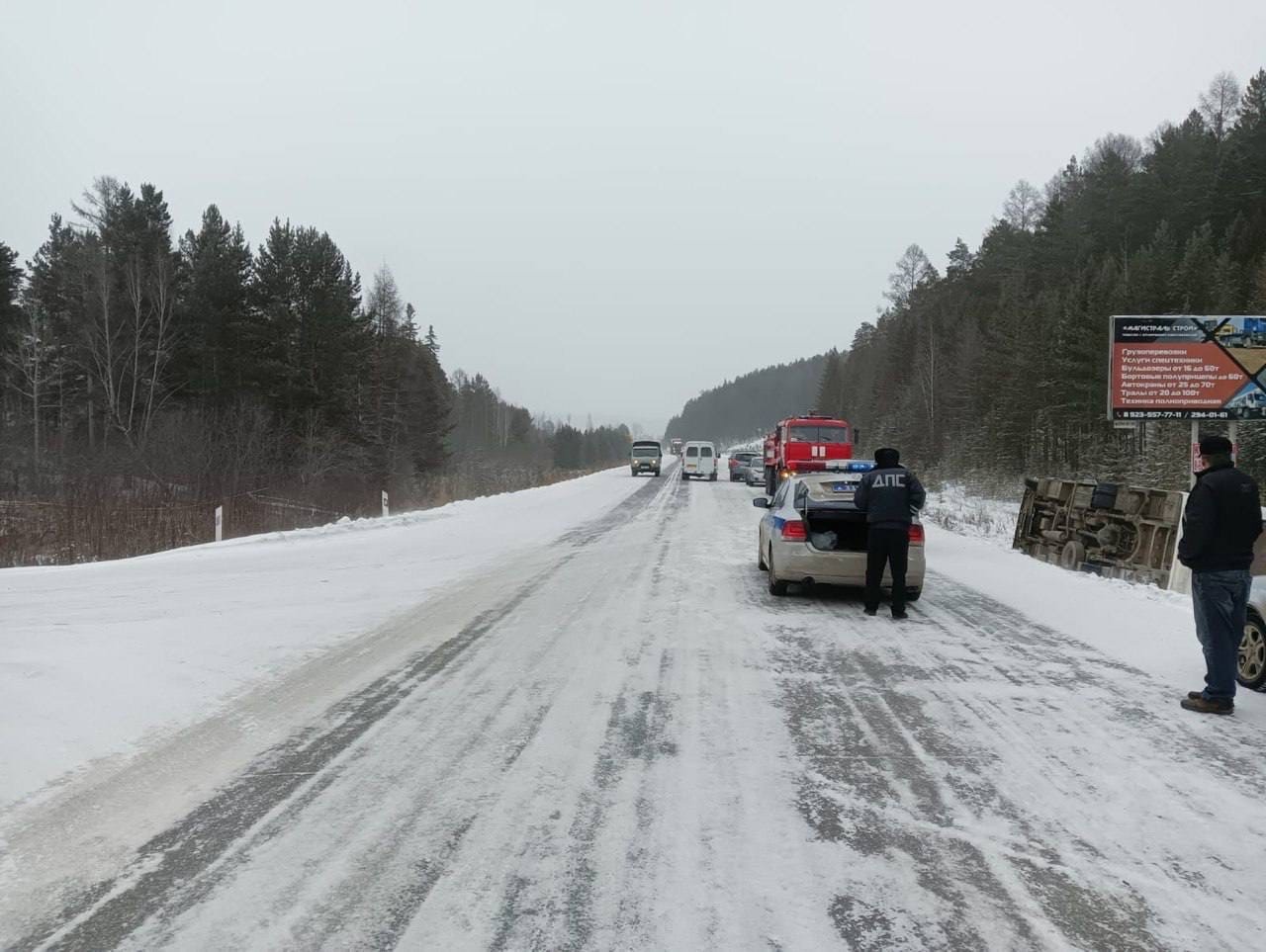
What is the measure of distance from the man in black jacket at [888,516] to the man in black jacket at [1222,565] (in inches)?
118

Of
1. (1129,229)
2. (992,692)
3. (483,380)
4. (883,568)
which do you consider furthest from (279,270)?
(483,380)

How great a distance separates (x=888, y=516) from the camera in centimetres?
855

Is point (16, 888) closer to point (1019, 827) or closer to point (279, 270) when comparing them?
point (1019, 827)

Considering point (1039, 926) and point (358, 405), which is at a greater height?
point (358, 405)

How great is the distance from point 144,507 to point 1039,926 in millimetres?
21039

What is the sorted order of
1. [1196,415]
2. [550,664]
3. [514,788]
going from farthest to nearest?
[1196,415] < [550,664] < [514,788]

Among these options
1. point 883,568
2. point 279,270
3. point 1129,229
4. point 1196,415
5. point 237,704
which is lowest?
point 237,704

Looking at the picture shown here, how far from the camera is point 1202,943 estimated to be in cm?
282

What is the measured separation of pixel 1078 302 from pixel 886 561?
3933cm

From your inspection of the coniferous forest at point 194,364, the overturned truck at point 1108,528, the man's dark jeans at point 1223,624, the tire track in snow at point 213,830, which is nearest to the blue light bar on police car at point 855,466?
the overturned truck at point 1108,528

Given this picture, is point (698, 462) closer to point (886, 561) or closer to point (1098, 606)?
point (1098, 606)

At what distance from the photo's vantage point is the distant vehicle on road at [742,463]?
45.2 metres

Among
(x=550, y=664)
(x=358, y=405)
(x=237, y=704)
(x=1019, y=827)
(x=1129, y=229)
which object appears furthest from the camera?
(x=1129, y=229)

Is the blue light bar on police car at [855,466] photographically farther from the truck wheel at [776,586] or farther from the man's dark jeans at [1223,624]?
the man's dark jeans at [1223,624]
